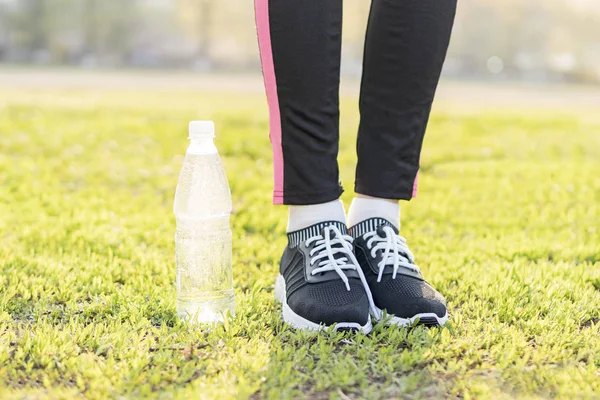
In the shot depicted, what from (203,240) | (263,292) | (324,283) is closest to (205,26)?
(263,292)

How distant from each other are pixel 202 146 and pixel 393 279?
675 millimetres

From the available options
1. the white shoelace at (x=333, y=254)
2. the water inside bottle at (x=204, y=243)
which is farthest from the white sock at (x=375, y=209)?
the water inside bottle at (x=204, y=243)

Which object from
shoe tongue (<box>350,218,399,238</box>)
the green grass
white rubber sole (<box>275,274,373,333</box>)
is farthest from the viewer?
shoe tongue (<box>350,218,399,238</box>)

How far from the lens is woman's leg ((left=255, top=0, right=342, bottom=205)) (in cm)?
194

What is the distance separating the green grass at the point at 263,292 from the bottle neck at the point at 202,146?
49 centimetres

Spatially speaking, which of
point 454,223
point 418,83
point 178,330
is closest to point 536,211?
point 454,223

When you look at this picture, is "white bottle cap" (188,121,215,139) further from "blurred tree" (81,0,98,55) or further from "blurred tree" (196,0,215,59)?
"blurred tree" (81,0,98,55)

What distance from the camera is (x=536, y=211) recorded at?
3.73 m

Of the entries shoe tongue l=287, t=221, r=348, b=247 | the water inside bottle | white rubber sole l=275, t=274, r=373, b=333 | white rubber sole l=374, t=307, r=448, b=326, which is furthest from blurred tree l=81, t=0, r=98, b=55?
white rubber sole l=374, t=307, r=448, b=326

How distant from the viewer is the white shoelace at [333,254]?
2018 millimetres

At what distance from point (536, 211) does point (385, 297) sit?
6.57 ft

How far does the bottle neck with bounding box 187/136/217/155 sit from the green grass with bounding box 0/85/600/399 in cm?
49

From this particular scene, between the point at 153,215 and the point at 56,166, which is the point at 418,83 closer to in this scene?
the point at 153,215

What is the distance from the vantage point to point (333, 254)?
2.05m
